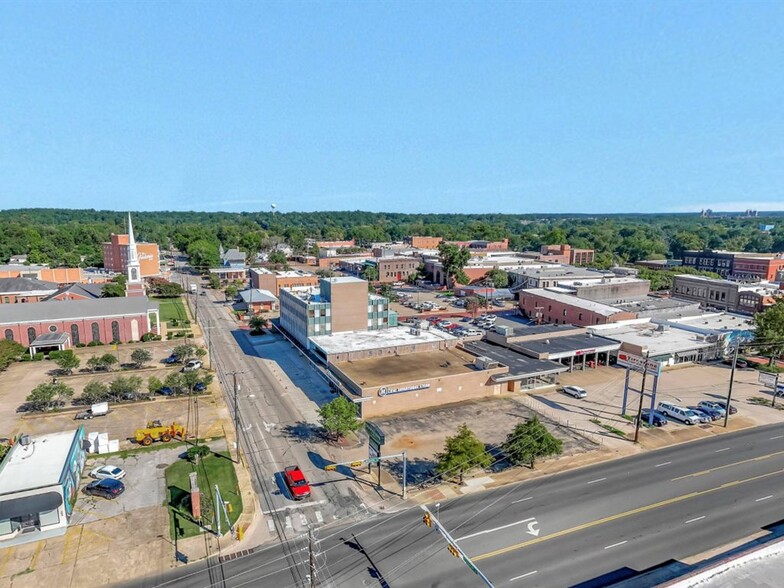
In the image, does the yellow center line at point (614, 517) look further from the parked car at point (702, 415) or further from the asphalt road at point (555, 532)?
the parked car at point (702, 415)

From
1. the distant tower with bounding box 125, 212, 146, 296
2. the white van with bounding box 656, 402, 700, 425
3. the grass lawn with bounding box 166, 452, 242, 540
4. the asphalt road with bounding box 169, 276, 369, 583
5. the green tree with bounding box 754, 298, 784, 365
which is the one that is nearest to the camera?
the grass lawn with bounding box 166, 452, 242, 540

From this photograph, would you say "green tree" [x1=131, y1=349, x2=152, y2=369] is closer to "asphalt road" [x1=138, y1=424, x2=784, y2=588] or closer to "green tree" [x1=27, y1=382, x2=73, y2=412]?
"green tree" [x1=27, y1=382, x2=73, y2=412]

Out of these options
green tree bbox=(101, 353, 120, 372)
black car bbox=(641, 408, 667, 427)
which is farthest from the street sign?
green tree bbox=(101, 353, 120, 372)

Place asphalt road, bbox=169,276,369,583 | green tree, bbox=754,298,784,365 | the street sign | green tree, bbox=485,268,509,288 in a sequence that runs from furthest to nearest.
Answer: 1. green tree, bbox=485,268,509,288
2. green tree, bbox=754,298,784,365
3. the street sign
4. asphalt road, bbox=169,276,369,583

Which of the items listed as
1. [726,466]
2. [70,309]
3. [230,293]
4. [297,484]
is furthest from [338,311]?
[230,293]

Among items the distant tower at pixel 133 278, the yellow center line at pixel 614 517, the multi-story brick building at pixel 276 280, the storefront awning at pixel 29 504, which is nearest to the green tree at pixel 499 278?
the multi-story brick building at pixel 276 280
